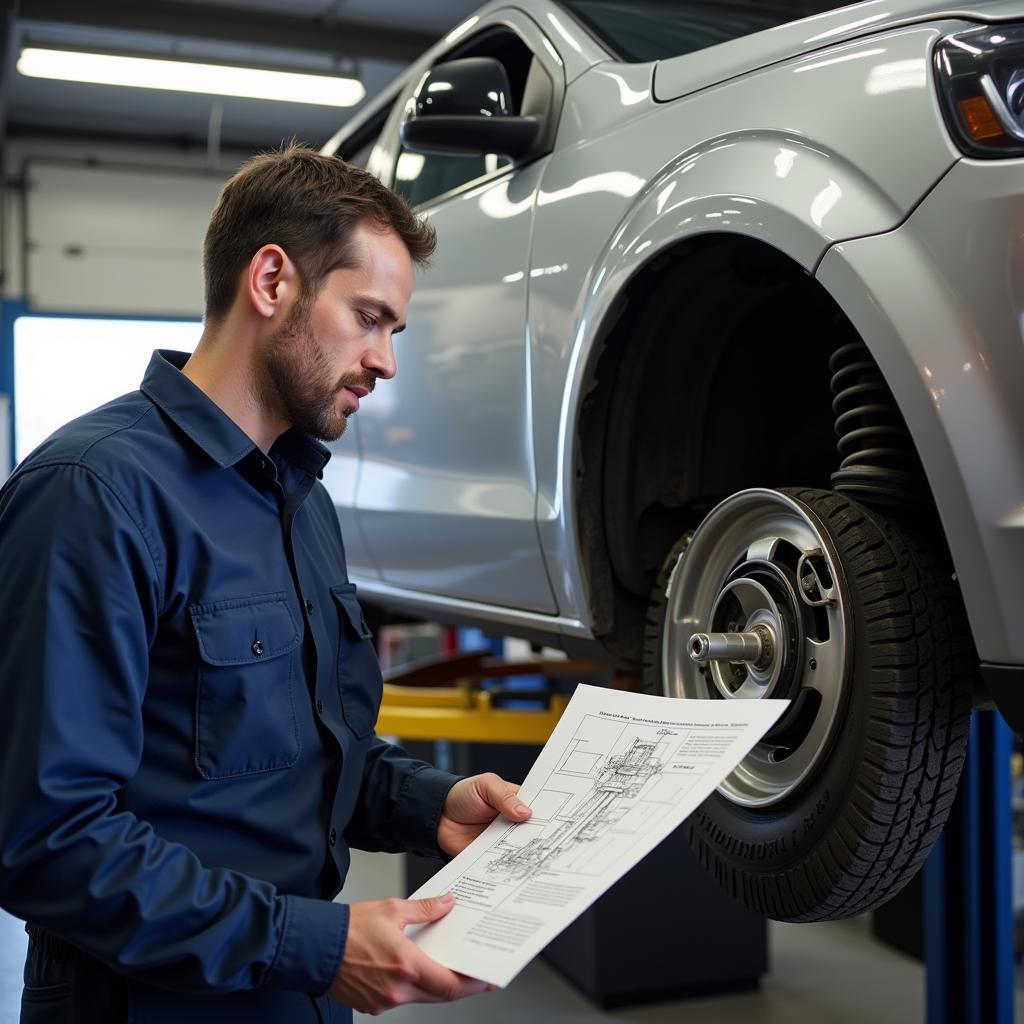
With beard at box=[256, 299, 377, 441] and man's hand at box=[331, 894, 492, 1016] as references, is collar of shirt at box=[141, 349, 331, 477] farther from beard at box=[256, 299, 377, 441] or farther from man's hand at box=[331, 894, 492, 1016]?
man's hand at box=[331, 894, 492, 1016]

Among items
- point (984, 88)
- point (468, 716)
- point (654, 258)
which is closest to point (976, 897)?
point (468, 716)

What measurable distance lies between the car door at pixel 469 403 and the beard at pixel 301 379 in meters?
0.65

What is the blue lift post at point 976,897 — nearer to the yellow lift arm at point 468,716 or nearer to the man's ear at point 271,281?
the yellow lift arm at point 468,716

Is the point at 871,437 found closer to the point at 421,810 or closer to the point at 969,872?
the point at 421,810

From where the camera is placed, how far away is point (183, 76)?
6.10 m

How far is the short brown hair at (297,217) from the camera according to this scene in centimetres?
121

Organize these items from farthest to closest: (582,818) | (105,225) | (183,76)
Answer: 1. (105,225)
2. (183,76)
3. (582,818)

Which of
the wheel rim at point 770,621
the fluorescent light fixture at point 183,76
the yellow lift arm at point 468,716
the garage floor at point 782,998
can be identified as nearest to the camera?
the wheel rim at point 770,621

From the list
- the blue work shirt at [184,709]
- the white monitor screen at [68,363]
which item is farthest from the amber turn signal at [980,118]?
the white monitor screen at [68,363]

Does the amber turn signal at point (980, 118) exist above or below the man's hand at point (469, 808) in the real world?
above

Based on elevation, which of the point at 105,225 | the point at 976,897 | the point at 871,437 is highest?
the point at 105,225

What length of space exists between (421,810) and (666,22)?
1524mm

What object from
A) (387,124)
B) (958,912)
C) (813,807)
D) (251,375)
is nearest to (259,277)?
(251,375)

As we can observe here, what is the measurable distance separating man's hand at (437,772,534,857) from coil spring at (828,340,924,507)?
52 centimetres
